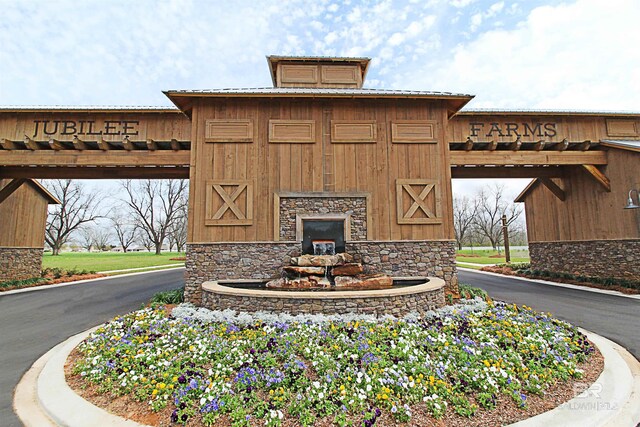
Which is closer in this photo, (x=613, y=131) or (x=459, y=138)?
(x=459, y=138)

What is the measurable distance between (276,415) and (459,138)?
10.7 metres

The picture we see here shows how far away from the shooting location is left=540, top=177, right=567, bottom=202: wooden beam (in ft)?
42.4

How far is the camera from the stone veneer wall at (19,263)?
13086 mm

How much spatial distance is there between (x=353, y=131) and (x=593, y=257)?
11.6 metres

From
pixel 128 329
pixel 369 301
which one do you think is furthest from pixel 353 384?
pixel 128 329

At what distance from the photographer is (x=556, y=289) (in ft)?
36.7

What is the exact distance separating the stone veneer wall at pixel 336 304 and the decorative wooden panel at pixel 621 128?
11661mm

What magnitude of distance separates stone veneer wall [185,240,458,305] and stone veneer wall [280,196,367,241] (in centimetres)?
44

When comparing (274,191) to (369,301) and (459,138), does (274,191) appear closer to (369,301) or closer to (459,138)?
(369,301)

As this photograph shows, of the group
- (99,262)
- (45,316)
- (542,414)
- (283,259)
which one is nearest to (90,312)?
(45,316)

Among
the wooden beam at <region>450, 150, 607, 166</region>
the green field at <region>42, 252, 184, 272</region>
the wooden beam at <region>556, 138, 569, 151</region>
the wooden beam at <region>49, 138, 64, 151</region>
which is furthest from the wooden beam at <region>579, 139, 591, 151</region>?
the green field at <region>42, 252, 184, 272</region>

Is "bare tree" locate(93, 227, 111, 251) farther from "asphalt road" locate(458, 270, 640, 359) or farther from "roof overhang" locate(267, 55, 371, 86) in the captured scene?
"asphalt road" locate(458, 270, 640, 359)

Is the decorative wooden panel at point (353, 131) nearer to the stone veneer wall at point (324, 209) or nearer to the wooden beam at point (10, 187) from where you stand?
the stone veneer wall at point (324, 209)

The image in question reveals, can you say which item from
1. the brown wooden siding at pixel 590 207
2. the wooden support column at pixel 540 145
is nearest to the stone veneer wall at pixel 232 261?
the wooden support column at pixel 540 145
